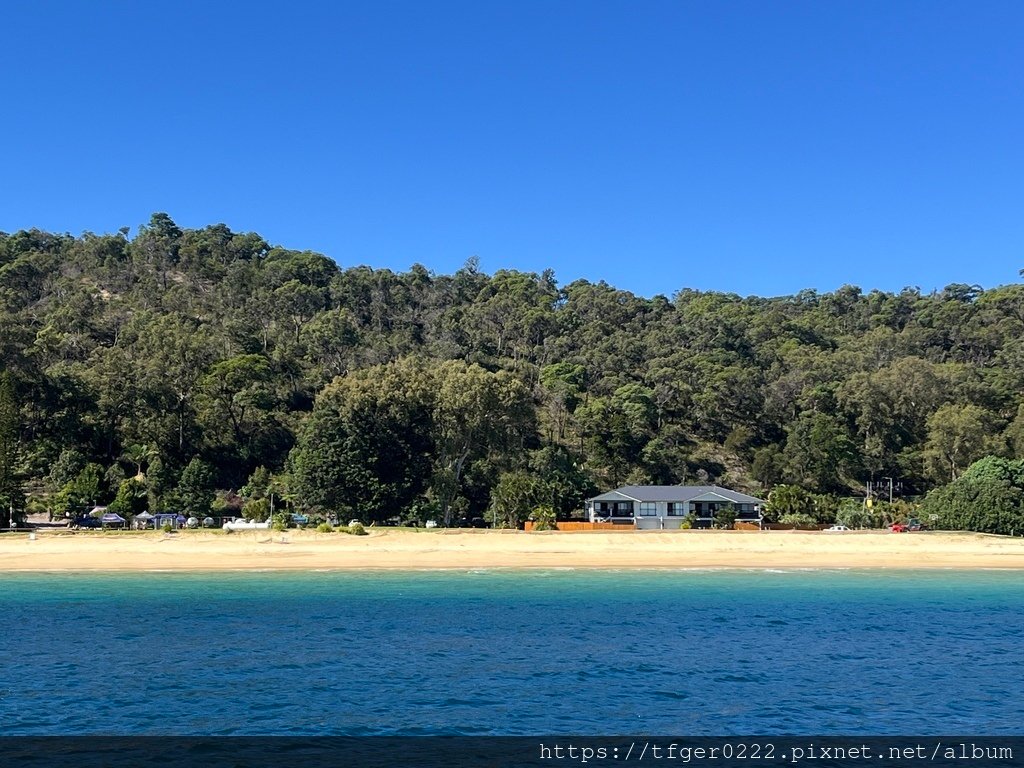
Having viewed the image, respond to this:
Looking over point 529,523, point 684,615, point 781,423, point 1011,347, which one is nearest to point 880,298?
point 1011,347

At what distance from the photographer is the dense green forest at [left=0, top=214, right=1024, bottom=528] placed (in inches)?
2574

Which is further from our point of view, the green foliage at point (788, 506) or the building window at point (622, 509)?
the building window at point (622, 509)

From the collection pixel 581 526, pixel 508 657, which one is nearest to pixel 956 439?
pixel 581 526

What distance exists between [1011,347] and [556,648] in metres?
93.5

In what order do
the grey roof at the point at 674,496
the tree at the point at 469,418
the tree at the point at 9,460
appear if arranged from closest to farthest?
the tree at the point at 9,460 < the tree at the point at 469,418 < the grey roof at the point at 674,496

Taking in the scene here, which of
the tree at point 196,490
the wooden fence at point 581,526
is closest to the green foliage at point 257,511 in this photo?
the tree at point 196,490

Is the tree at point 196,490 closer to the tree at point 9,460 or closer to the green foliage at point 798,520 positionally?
the tree at point 9,460

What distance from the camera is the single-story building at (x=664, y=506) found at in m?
65.8

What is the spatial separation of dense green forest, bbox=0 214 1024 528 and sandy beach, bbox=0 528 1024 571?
9868 mm

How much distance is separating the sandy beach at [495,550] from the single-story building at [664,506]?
1064 cm

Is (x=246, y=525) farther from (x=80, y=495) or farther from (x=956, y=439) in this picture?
(x=956, y=439)

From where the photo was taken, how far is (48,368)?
75750 mm

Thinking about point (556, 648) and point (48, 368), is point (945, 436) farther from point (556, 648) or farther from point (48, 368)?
point (48, 368)

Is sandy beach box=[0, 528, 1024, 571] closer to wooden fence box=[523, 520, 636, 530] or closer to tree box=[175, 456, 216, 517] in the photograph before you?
wooden fence box=[523, 520, 636, 530]
